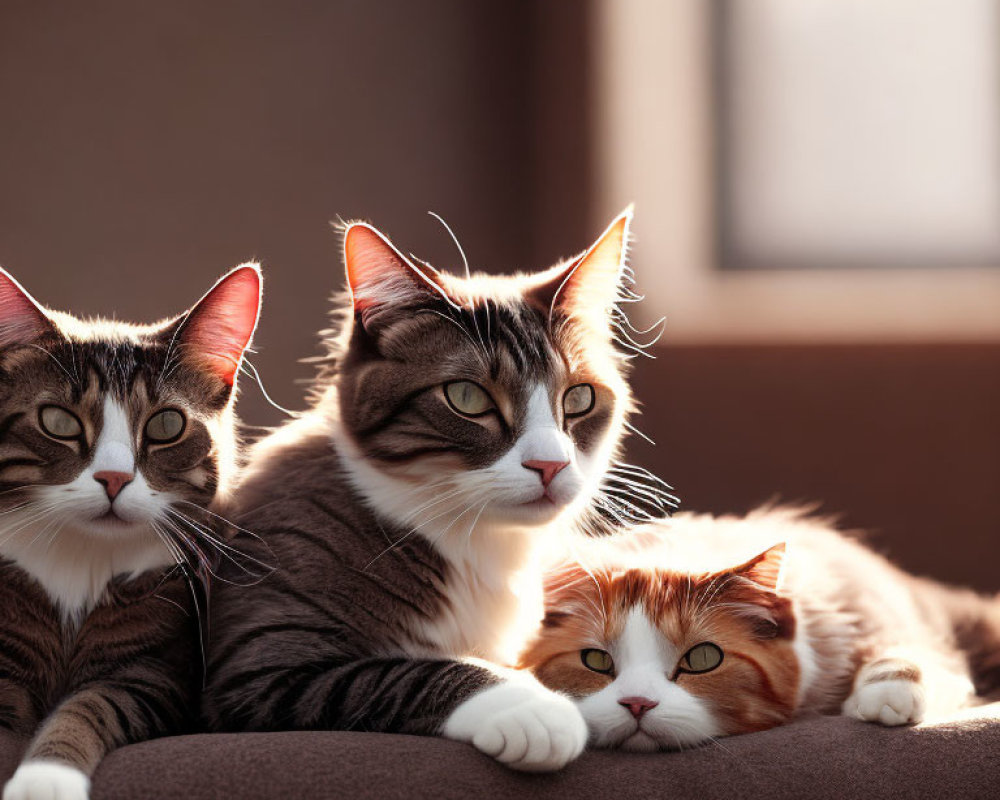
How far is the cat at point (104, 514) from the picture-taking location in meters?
1.16

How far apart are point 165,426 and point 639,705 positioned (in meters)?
0.61

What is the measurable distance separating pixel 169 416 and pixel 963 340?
2141 millimetres

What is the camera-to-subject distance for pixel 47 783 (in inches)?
38.2

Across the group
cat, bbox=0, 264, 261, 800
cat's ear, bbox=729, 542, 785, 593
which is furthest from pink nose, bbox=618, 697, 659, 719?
cat, bbox=0, 264, 261, 800

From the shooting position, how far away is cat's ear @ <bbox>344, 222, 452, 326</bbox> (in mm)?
1293

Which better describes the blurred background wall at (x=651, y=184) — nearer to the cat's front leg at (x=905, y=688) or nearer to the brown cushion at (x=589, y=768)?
the cat's front leg at (x=905, y=688)

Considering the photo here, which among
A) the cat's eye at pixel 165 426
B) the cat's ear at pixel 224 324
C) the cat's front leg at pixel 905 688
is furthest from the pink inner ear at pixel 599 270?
the cat's front leg at pixel 905 688

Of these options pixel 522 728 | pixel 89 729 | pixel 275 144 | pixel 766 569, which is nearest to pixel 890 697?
pixel 766 569

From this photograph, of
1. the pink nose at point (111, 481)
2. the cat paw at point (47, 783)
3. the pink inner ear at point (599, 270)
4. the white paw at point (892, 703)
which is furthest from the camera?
the pink inner ear at point (599, 270)

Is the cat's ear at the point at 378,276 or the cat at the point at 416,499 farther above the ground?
the cat's ear at the point at 378,276

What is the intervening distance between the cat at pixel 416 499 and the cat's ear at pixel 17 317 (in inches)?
12.9

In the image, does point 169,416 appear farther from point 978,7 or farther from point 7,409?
point 978,7

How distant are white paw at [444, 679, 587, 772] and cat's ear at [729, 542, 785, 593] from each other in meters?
0.33

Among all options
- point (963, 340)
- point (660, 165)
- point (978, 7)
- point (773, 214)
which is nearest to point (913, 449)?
point (963, 340)
